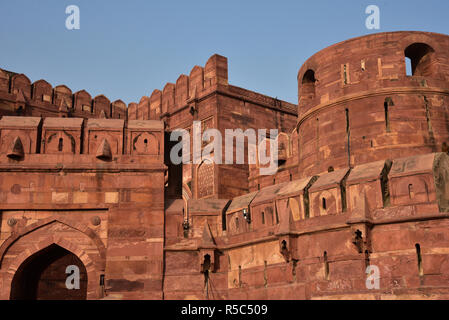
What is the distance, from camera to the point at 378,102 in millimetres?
17234

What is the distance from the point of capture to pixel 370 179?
1428 centimetres

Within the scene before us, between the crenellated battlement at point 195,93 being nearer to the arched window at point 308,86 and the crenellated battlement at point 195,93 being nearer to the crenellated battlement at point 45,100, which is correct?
the crenellated battlement at point 45,100

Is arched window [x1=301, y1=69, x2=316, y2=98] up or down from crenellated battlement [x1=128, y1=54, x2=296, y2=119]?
down

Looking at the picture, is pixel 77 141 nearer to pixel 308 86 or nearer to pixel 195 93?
pixel 308 86

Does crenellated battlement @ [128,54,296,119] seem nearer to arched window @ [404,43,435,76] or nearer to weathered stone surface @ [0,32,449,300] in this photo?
weathered stone surface @ [0,32,449,300]

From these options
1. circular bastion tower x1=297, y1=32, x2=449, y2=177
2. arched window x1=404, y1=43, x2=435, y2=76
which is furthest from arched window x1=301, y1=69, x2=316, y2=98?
arched window x1=404, y1=43, x2=435, y2=76

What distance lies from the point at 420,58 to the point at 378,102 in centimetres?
231

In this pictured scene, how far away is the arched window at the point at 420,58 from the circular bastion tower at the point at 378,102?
0.09ft

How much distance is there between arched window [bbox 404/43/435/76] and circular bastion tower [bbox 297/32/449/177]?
28 mm

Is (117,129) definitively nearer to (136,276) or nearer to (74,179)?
(74,179)

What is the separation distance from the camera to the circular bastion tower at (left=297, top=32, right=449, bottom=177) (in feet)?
55.3

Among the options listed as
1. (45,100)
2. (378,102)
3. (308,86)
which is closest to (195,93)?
(45,100)
